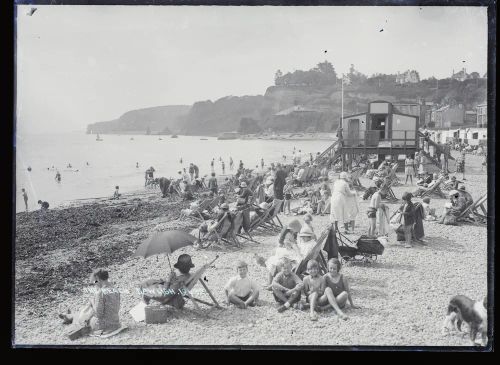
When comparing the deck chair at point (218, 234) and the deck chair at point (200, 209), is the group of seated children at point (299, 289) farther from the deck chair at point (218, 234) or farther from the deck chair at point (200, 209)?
the deck chair at point (200, 209)

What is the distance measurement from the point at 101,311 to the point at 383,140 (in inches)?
211

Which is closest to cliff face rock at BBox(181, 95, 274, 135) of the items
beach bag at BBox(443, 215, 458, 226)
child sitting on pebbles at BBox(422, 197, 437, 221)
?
child sitting on pebbles at BBox(422, 197, 437, 221)

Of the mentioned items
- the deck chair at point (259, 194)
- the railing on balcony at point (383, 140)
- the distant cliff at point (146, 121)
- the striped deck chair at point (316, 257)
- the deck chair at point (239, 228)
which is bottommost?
the striped deck chair at point (316, 257)

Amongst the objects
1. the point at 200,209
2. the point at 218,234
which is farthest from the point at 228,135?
the point at 218,234

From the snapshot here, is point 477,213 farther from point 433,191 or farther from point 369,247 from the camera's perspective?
point 369,247

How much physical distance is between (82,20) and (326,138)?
4536mm

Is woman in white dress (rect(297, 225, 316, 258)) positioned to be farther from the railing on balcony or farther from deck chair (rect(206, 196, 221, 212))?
the railing on balcony

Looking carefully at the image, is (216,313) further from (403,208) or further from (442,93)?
(442,93)

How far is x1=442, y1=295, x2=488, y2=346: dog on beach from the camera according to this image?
7.31 meters

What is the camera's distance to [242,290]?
7309 mm

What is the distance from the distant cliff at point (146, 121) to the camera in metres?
8.19

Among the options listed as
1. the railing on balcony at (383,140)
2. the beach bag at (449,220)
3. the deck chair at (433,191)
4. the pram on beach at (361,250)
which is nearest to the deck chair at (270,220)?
the pram on beach at (361,250)

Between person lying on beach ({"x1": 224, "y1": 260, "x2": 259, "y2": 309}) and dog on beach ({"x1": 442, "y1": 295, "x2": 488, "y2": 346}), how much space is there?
2.92m

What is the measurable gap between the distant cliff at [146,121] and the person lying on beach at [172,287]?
7.37 feet
